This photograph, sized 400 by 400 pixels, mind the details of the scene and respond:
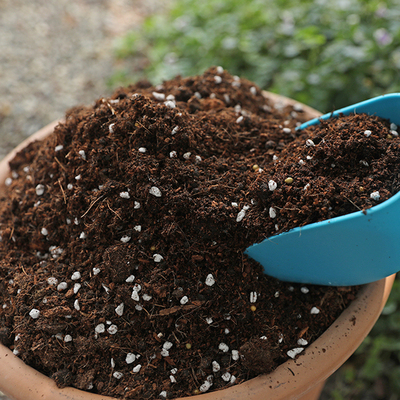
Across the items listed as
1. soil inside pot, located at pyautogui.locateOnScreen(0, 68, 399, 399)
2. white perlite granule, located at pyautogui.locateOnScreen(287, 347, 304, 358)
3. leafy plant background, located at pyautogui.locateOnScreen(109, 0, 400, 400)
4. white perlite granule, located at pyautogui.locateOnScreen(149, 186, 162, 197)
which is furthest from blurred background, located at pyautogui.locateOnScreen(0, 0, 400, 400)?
white perlite granule, located at pyautogui.locateOnScreen(149, 186, 162, 197)

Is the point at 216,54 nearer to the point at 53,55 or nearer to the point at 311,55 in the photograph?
the point at 311,55

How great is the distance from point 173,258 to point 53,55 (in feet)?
8.55

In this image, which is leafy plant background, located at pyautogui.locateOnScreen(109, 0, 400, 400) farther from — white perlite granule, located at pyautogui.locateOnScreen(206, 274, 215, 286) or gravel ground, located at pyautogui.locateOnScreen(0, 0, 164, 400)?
white perlite granule, located at pyautogui.locateOnScreen(206, 274, 215, 286)

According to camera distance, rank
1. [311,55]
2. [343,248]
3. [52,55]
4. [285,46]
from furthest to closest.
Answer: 1. [52,55]
2. [285,46]
3. [311,55]
4. [343,248]

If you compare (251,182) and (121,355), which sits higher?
(251,182)

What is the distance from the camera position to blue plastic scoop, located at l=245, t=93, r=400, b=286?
2.60ft

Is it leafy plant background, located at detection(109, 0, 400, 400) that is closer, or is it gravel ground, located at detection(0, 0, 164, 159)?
leafy plant background, located at detection(109, 0, 400, 400)

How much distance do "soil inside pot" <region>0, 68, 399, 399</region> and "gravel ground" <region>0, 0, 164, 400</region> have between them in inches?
65.5

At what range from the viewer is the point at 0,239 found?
1091 mm

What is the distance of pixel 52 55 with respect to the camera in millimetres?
2881

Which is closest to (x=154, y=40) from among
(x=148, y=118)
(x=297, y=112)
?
(x=297, y=112)

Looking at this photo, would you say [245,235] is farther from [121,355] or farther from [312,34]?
[312,34]

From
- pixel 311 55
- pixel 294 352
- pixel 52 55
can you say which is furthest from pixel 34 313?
pixel 52 55

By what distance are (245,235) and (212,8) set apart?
2.25 metres
